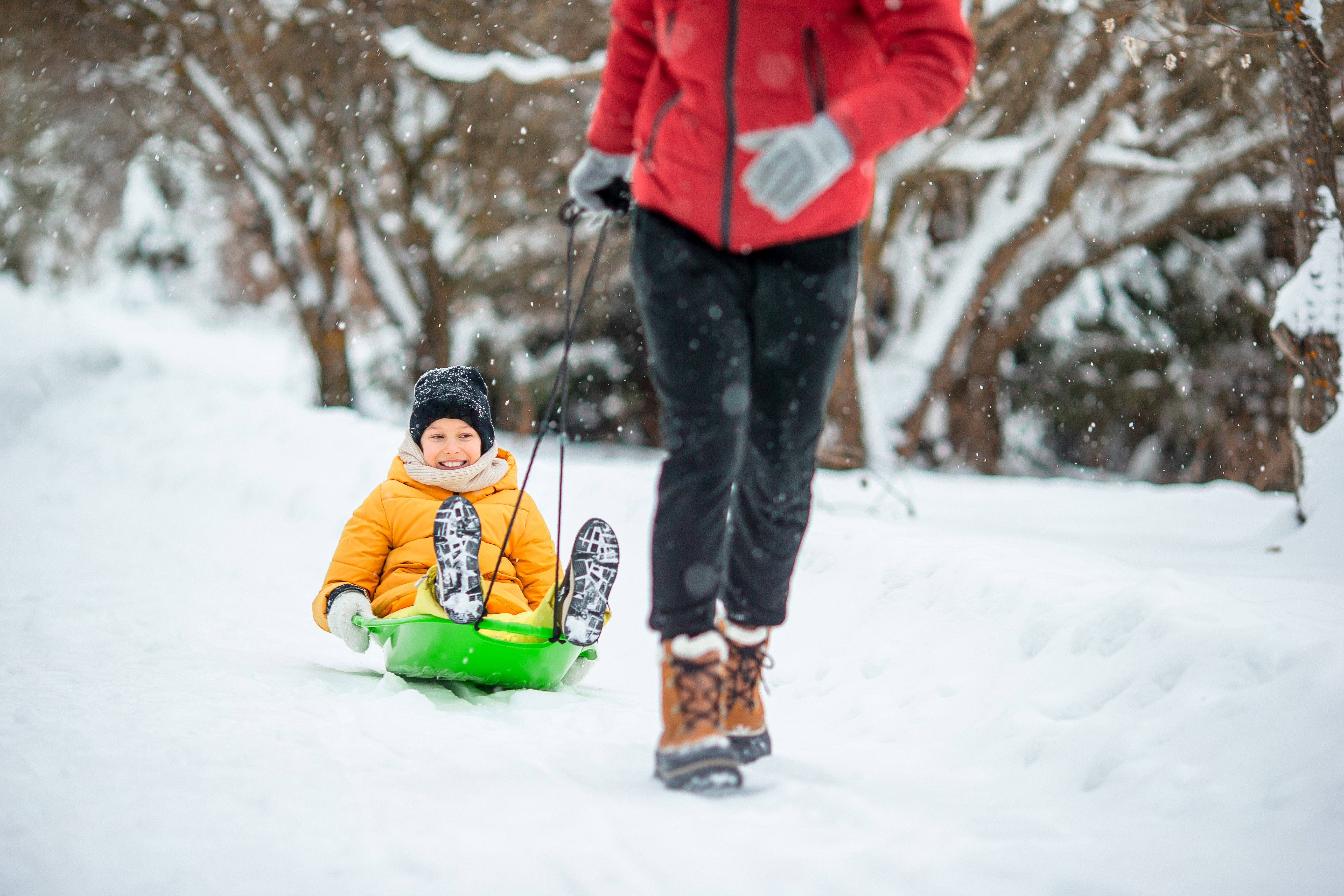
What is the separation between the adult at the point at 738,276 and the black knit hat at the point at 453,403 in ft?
4.21

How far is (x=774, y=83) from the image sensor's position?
165cm

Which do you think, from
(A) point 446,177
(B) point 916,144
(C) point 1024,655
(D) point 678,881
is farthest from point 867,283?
(D) point 678,881

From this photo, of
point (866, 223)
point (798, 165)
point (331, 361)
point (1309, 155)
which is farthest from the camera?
point (331, 361)

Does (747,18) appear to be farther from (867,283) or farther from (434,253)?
(434,253)

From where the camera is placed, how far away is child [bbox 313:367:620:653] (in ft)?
7.98

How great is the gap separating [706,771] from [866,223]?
701cm

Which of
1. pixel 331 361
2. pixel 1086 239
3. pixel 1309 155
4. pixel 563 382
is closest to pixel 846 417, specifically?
pixel 1309 155

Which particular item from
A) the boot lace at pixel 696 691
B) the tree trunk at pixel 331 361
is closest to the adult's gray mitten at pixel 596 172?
the boot lace at pixel 696 691

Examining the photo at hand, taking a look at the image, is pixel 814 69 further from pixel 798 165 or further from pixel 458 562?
pixel 458 562

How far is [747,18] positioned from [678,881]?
1.38 metres

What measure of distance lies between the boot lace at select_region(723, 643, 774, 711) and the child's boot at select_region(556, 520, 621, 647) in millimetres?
632

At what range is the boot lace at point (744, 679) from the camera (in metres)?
1.86

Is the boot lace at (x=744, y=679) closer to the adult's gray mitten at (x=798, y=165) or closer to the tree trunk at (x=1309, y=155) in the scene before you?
the adult's gray mitten at (x=798, y=165)

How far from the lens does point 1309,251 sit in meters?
4.24
